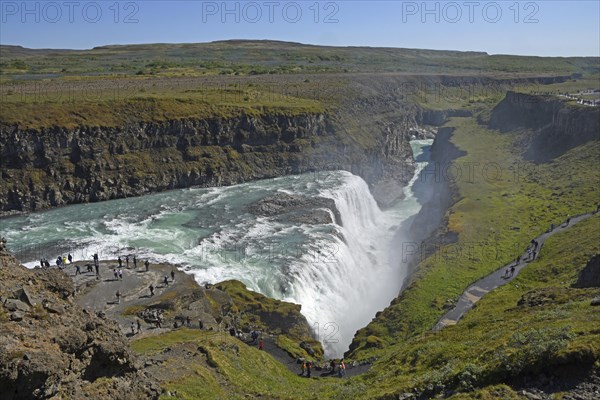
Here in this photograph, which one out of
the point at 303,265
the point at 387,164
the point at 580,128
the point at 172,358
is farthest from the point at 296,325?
the point at 580,128

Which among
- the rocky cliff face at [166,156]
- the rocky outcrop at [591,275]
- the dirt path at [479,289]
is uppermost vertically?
the rocky cliff face at [166,156]

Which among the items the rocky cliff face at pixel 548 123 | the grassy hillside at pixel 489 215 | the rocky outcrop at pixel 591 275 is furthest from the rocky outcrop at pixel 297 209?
the rocky cliff face at pixel 548 123

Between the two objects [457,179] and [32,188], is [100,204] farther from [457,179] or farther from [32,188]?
[457,179]

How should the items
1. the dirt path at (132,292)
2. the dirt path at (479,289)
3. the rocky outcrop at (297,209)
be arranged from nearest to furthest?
the dirt path at (132,292) → the dirt path at (479,289) → the rocky outcrop at (297,209)

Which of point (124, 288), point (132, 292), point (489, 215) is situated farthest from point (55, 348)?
point (489, 215)

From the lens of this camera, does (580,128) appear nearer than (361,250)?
No

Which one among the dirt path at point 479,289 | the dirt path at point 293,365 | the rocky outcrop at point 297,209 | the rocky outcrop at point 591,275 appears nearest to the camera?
the dirt path at point 293,365

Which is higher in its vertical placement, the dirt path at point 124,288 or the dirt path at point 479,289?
the dirt path at point 124,288

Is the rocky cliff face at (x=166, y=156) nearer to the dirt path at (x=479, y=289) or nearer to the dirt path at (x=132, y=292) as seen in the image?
the dirt path at (x=132, y=292)

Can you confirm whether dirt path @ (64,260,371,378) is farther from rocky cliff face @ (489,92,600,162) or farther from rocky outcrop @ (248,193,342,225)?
rocky cliff face @ (489,92,600,162)
